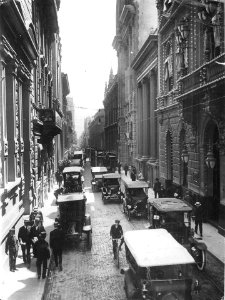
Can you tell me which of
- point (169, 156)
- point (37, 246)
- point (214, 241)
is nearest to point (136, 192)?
point (169, 156)

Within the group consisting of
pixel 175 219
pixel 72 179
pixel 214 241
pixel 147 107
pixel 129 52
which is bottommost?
pixel 214 241

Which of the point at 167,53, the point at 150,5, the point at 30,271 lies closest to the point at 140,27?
the point at 150,5

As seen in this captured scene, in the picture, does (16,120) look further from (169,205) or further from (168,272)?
(168,272)

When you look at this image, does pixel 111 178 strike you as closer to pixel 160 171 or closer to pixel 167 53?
pixel 160 171

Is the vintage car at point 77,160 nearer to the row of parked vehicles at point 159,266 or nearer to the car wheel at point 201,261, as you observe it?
the car wheel at point 201,261

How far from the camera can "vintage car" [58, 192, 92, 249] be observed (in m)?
15.2

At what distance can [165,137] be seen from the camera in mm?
27203

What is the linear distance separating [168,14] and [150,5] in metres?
19.0

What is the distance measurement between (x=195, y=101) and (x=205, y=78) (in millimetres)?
2060

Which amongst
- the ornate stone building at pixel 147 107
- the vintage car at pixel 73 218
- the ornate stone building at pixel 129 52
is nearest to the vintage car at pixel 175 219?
the vintage car at pixel 73 218

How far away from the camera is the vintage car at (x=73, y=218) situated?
15167 millimetres

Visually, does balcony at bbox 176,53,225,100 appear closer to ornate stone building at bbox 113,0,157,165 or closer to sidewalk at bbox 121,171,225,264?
sidewalk at bbox 121,171,225,264

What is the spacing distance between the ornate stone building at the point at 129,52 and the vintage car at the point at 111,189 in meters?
17.3

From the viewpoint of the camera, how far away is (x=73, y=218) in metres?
15.8
